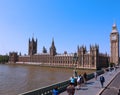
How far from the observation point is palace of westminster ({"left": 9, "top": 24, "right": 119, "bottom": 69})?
123100 mm

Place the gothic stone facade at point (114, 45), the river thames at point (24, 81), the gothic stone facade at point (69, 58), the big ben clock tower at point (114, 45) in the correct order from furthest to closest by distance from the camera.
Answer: the big ben clock tower at point (114, 45)
the gothic stone facade at point (114, 45)
the gothic stone facade at point (69, 58)
the river thames at point (24, 81)

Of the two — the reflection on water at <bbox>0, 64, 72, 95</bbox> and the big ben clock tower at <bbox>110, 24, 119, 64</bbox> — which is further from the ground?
the big ben clock tower at <bbox>110, 24, 119, 64</bbox>

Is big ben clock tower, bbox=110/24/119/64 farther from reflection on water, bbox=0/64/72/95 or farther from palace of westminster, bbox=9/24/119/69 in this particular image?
reflection on water, bbox=0/64/72/95

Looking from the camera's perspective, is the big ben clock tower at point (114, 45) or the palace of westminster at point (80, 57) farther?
the big ben clock tower at point (114, 45)

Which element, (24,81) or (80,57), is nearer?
(24,81)

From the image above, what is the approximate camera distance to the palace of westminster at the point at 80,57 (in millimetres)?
123100

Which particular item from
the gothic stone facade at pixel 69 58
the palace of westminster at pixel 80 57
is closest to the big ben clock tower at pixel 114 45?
the palace of westminster at pixel 80 57

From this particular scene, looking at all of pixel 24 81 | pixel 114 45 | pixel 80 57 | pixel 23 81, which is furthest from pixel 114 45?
pixel 23 81

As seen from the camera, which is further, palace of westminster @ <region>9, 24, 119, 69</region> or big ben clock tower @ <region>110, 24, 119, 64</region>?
big ben clock tower @ <region>110, 24, 119, 64</region>

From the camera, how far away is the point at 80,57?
130000 mm

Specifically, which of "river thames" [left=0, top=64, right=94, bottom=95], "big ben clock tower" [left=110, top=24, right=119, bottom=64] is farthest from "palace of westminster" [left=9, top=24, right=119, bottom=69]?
"river thames" [left=0, top=64, right=94, bottom=95]

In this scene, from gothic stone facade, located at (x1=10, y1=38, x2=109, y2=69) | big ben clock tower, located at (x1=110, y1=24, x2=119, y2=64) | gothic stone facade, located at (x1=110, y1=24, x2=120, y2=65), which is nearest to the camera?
gothic stone facade, located at (x1=10, y1=38, x2=109, y2=69)

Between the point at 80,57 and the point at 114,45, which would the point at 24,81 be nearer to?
the point at 80,57

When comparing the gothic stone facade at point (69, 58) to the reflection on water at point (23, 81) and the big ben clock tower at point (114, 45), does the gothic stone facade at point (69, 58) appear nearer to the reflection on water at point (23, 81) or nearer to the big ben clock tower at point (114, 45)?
the big ben clock tower at point (114, 45)
